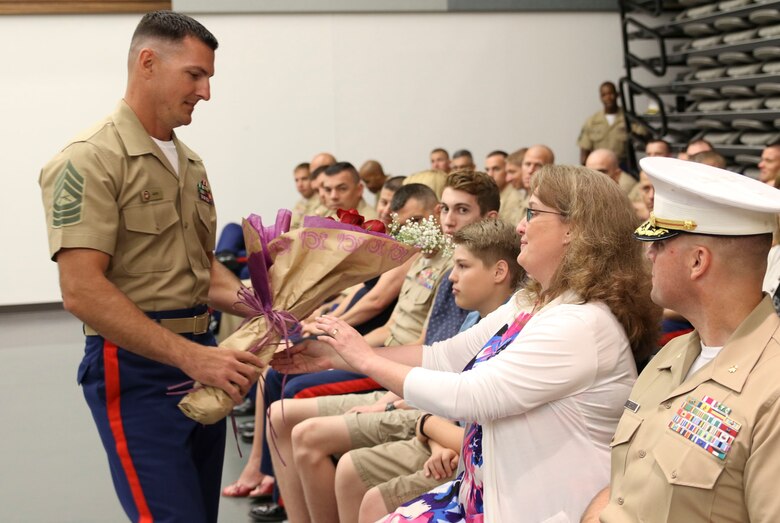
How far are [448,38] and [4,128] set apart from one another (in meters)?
4.90

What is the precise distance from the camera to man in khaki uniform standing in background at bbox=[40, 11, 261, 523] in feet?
6.77

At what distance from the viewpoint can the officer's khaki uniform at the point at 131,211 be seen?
2.07 m

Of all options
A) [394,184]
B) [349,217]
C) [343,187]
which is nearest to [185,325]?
[349,217]

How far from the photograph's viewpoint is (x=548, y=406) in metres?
1.90

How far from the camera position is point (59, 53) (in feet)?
31.3

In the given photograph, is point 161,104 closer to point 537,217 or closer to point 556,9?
point 537,217

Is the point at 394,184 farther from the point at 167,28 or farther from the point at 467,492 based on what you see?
the point at 467,492

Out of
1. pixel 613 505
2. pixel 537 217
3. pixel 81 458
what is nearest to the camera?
pixel 613 505

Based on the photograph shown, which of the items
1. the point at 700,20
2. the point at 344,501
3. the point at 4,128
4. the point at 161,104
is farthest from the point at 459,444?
the point at 4,128

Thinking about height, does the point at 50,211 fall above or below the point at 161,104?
below

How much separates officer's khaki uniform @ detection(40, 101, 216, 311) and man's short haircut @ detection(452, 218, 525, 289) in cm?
81

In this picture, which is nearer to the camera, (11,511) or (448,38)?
(11,511)

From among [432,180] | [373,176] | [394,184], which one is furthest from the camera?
[373,176]

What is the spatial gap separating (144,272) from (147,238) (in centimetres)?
8
